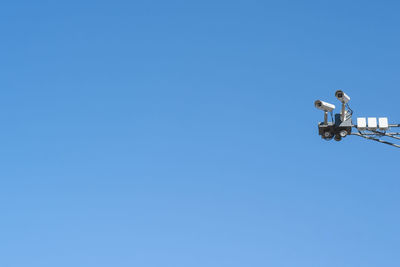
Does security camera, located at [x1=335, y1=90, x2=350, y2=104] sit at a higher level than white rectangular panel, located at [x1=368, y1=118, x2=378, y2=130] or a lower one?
higher

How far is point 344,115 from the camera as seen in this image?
30.9m

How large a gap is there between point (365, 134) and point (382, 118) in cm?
99

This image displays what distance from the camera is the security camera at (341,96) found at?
29.8 m

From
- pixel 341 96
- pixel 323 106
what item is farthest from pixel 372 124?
pixel 323 106

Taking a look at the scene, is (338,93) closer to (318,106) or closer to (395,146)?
(318,106)

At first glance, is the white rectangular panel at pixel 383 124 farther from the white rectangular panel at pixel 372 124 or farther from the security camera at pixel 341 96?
the security camera at pixel 341 96

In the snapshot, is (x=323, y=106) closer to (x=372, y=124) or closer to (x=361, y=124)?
(x=361, y=124)

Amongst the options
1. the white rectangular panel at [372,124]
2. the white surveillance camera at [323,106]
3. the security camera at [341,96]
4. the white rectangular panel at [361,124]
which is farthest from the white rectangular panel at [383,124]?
the white surveillance camera at [323,106]

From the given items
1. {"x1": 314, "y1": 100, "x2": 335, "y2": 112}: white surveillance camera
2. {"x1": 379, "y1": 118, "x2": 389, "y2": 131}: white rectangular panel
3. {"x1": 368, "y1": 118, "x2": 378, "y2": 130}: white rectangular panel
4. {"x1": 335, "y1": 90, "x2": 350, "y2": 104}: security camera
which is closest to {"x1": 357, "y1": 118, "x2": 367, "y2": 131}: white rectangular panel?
{"x1": 368, "y1": 118, "x2": 378, "y2": 130}: white rectangular panel

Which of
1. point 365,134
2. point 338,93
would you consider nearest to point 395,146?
point 365,134

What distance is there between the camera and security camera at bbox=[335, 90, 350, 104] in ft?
97.8

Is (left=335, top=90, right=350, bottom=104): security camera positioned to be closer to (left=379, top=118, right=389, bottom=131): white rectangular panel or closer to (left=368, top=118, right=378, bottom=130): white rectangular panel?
(left=368, top=118, right=378, bottom=130): white rectangular panel

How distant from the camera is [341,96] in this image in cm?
2988

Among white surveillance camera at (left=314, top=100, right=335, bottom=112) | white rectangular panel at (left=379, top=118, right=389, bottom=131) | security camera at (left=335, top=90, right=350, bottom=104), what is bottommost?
white rectangular panel at (left=379, top=118, right=389, bottom=131)
